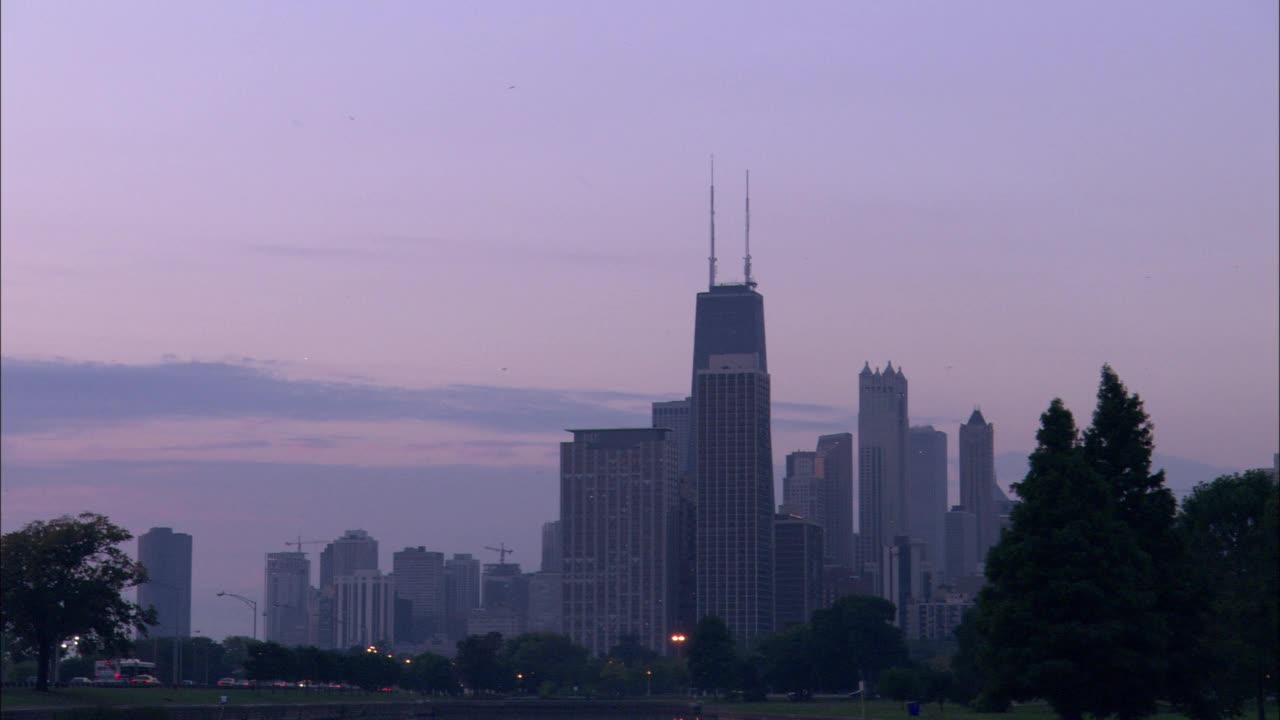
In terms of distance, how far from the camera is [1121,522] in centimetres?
5709

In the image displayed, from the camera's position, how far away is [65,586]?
108000 millimetres

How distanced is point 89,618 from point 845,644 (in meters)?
111

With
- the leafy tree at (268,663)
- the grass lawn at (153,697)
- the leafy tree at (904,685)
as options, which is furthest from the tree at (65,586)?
the leafy tree at (904,685)

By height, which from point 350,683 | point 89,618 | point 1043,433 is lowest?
point 350,683

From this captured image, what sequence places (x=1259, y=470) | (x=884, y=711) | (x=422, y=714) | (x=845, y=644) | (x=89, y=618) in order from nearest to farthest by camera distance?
(x=1259, y=470) → (x=89, y=618) → (x=884, y=711) → (x=422, y=714) → (x=845, y=644)

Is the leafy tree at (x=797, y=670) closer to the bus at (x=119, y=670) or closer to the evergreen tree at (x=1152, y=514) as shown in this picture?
the bus at (x=119, y=670)

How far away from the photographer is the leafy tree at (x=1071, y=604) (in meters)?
55.3

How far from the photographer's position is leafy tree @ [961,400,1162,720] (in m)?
55.3

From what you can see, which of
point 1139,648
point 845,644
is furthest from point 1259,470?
point 845,644

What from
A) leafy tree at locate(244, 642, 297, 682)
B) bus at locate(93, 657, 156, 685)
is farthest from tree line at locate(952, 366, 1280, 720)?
bus at locate(93, 657, 156, 685)

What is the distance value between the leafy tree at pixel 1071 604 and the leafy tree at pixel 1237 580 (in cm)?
434

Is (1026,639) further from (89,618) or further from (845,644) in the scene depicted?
(845,644)

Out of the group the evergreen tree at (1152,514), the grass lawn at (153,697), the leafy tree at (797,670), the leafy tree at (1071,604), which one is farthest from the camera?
the leafy tree at (797,670)

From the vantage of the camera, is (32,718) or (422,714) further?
(422,714)
